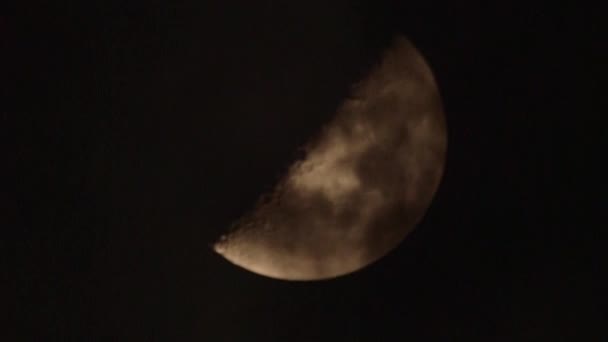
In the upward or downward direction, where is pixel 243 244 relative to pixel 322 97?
downward

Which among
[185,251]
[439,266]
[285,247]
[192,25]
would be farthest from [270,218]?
[439,266]

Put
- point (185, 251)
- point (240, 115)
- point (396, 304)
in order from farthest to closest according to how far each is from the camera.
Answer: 1. point (396, 304)
2. point (185, 251)
3. point (240, 115)

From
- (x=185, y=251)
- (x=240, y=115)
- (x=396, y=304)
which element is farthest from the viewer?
(x=396, y=304)

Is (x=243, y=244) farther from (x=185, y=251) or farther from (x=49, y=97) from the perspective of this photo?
(x=49, y=97)

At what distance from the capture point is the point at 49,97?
61.0 inches

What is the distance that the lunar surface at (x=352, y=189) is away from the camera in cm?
150

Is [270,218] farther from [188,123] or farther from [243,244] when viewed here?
[188,123]

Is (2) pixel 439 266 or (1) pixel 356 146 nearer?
(1) pixel 356 146

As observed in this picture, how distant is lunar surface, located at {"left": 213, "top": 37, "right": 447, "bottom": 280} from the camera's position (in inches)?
58.9

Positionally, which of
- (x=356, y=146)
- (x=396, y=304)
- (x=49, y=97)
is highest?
(x=49, y=97)

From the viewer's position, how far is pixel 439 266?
6.14ft

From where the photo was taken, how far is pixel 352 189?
1.49 m

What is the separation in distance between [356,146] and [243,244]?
0.40m

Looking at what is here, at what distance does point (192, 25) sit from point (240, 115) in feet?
0.88
